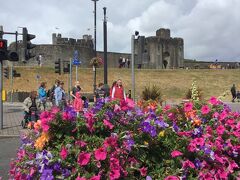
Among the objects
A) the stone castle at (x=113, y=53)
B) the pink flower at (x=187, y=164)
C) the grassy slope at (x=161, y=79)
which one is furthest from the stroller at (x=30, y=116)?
the stone castle at (x=113, y=53)

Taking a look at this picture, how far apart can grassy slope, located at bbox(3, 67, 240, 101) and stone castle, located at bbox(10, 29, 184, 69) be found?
362 centimetres

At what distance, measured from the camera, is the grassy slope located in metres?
57.0

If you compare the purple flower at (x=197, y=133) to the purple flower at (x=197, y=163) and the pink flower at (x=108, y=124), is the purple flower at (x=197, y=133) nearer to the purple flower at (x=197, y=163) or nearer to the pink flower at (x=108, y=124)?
the purple flower at (x=197, y=163)

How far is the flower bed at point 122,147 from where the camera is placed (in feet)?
13.5

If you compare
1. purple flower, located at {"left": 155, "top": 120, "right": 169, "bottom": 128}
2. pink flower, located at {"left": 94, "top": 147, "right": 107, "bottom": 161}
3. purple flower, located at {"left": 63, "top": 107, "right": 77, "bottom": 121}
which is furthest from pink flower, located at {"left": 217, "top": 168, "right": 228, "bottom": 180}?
purple flower, located at {"left": 63, "top": 107, "right": 77, "bottom": 121}

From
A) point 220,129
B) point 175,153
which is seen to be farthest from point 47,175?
point 220,129

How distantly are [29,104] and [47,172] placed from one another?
46.3 feet

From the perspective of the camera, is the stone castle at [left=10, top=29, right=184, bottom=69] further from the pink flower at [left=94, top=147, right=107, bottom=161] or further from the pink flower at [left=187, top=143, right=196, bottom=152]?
the pink flower at [left=94, top=147, right=107, bottom=161]

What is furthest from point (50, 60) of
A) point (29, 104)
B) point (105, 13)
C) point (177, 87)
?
point (29, 104)

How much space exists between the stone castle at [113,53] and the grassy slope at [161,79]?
11.9 feet

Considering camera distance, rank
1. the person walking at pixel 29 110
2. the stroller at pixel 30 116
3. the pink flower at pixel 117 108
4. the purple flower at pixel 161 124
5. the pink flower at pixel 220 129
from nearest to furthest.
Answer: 1. the purple flower at pixel 161 124
2. the pink flower at pixel 117 108
3. the pink flower at pixel 220 129
4. the stroller at pixel 30 116
5. the person walking at pixel 29 110

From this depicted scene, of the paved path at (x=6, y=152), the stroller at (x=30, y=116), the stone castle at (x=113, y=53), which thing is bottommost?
the paved path at (x=6, y=152)

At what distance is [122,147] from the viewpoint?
A: 420 cm

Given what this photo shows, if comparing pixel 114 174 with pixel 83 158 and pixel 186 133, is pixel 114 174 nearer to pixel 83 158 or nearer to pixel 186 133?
pixel 83 158
